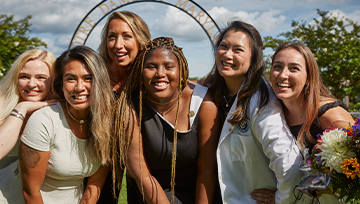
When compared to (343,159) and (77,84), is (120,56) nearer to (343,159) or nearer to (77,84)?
(77,84)

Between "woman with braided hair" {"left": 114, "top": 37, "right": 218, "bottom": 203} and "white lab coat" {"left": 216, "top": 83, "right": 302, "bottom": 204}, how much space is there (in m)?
0.18

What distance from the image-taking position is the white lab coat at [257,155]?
259cm

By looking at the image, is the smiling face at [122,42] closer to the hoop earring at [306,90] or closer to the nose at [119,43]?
the nose at [119,43]

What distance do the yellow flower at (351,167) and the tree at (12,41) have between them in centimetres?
997

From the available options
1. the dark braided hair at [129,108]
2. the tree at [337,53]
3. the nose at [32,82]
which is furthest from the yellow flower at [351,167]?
the tree at [337,53]

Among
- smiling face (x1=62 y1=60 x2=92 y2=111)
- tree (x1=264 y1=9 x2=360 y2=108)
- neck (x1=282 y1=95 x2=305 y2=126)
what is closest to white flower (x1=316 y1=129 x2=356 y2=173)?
neck (x1=282 y1=95 x2=305 y2=126)

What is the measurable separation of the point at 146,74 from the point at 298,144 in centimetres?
164

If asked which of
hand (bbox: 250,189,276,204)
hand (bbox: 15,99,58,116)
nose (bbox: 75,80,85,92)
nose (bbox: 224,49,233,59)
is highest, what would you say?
nose (bbox: 224,49,233,59)

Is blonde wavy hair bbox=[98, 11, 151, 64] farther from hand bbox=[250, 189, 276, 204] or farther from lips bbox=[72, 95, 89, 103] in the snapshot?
hand bbox=[250, 189, 276, 204]

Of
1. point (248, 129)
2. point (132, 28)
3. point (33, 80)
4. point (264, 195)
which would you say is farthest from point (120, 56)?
point (264, 195)

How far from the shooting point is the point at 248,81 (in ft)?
9.84

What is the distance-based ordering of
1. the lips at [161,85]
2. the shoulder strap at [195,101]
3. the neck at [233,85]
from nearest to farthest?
1. the lips at [161,85]
2. the shoulder strap at [195,101]
3. the neck at [233,85]

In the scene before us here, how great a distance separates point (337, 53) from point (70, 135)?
30.7ft

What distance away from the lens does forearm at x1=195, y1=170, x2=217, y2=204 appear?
9.85 feet
